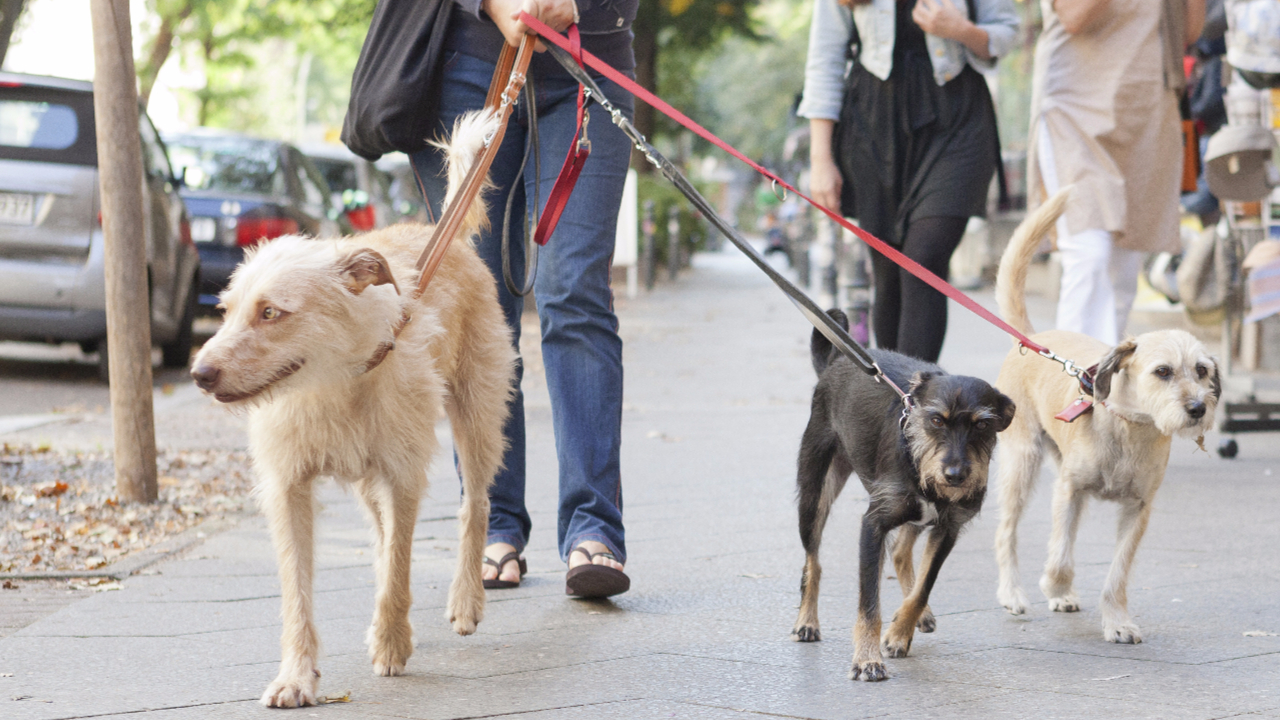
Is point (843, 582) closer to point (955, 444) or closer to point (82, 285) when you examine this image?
point (955, 444)

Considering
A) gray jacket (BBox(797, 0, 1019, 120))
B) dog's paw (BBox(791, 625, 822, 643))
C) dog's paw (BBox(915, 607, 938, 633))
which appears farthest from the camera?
gray jacket (BBox(797, 0, 1019, 120))

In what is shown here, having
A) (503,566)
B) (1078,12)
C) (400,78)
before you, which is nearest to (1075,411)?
(503,566)

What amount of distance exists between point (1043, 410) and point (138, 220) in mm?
3644

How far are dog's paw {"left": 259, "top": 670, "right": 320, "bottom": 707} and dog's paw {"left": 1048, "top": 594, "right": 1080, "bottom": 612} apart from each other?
7.20ft

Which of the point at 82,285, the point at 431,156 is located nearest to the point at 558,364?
the point at 431,156

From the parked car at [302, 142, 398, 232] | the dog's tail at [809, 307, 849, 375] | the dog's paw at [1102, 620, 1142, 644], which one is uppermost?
the dog's tail at [809, 307, 849, 375]

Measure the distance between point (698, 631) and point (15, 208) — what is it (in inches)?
283

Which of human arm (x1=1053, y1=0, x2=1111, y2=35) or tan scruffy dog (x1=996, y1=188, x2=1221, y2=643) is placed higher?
human arm (x1=1053, y1=0, x2=1111, y2=35)

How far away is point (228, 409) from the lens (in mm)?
2996

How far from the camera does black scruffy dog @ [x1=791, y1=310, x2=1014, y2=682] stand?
3133mm

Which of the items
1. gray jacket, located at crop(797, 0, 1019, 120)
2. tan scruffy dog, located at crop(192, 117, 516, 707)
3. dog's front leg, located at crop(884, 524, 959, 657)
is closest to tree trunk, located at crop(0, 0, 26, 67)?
gray jacket, located at crop(797, 0, 1019, 120)

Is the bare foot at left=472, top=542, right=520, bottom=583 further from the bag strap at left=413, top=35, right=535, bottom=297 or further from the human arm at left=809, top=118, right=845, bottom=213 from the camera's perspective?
the human arm at left=809, top=118, right=845, bottom=213

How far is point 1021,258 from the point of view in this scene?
4.49 metres

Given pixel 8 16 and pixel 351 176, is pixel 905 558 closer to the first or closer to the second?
pixel 8 16
